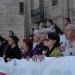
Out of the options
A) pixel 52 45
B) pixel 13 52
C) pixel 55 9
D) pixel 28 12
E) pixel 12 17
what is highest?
pixel 55 9

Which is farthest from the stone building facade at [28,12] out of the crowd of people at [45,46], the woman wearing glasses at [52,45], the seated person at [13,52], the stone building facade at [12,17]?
the woman wearing glasses at [52,45]

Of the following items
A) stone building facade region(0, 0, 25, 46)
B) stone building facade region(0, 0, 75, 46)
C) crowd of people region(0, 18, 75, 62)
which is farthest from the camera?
stone building facade region(0, 0, 25, 46)

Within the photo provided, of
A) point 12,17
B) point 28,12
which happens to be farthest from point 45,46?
point 12,17

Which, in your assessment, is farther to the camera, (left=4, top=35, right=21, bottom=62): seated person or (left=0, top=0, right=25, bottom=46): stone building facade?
(left=0, top=0, right=25, bottom=46): stone building facade

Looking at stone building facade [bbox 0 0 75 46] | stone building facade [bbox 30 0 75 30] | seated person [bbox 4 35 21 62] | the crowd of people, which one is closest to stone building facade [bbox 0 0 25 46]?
stone building facade [bbox 0 0 75 46]

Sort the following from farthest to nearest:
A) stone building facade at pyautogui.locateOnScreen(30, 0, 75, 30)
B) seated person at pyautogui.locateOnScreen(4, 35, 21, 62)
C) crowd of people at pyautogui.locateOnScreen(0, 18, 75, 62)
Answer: stone building facade at pyautogui.locateOnScreen(30, 0, 75, 30) → seated person at pyautogui.locateOnScreen(4, 35, 21, 62) → crowd of people at pyautogui.locateOnScreen(0, 18, 75, 62)

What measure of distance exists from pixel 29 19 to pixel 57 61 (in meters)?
22.1

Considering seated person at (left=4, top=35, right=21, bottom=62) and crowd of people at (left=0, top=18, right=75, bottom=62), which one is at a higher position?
crowd of people at (left=0, top=18, right=75, bottom=62)

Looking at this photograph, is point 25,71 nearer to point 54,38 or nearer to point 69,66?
point 54,38

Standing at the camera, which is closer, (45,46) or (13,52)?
(45,46)

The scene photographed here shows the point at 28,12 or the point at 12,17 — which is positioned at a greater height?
the point at 28,12

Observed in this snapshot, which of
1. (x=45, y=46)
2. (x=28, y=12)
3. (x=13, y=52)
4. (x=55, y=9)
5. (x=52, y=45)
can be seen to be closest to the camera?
(x=52, y=45)

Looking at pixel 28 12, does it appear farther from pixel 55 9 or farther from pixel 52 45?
pixel 52 45

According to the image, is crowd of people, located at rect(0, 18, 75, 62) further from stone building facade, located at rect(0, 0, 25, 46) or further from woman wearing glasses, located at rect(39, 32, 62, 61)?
stone building facade, located at rect(0, 0, 25, 46)
